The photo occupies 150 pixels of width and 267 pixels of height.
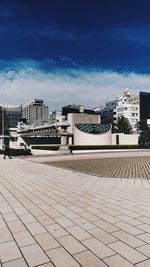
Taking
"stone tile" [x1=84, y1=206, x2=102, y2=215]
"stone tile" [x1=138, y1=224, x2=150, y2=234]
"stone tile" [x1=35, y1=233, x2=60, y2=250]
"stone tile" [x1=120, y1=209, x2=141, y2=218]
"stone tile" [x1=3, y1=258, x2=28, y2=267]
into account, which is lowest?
"stone tile" [x1=3, y1=258, x2=28, y2=267]

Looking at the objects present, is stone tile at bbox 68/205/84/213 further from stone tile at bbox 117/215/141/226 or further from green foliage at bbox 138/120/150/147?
green foliage at bbox 138/120/150/147

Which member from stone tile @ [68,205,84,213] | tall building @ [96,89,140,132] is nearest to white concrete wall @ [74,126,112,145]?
tall building @ [96,89,140,132]

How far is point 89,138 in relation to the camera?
60906mm

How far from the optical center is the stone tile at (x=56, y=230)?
491 cm

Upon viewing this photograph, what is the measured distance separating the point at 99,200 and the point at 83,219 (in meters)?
1.87

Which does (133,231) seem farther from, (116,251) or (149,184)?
(149,184)

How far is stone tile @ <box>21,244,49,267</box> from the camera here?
384 cm

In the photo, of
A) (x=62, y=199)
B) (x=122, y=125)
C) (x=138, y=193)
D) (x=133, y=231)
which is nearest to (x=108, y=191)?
(x=138, y=193)

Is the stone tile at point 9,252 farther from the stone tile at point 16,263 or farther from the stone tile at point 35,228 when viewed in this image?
the stone tile at point 35,228

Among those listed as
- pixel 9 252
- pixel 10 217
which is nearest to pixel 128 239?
pixel 9 252

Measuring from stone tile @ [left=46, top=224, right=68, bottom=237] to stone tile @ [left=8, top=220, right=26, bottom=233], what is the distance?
1.73 ft

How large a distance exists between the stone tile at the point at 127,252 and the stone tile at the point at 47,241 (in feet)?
3.14

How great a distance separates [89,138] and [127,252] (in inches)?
2238

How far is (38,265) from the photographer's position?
3744 millimetres
